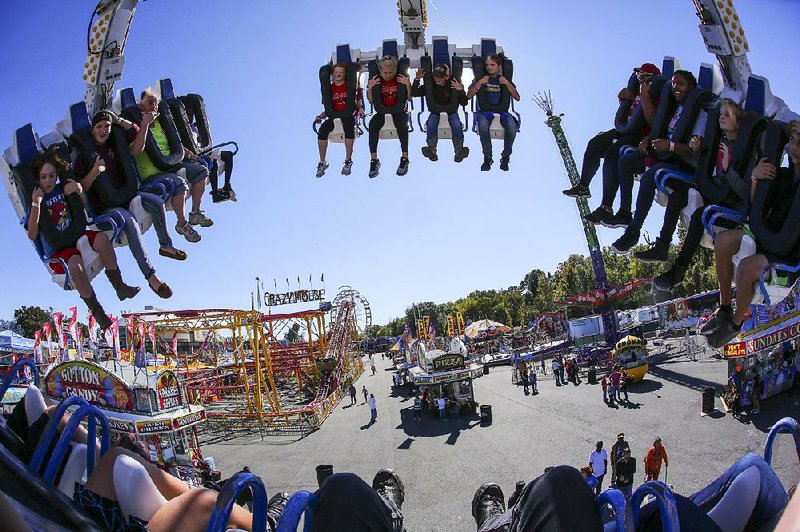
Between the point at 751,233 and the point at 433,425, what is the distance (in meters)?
18.8

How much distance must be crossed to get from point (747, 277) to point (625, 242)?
4.40 feet

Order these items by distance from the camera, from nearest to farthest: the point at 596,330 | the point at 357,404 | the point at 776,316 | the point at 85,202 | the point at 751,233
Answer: the point at 751,233, the point at 85,202, the point at 776,316, the point at 357,404, the point at 596,330

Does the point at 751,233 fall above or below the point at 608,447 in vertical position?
above

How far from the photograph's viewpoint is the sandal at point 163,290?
4.90 meters

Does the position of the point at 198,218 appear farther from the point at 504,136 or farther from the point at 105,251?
the point at 504,136

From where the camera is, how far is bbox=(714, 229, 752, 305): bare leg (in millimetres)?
4352

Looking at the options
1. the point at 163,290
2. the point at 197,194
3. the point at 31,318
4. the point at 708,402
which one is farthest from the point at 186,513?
the point at 31,318

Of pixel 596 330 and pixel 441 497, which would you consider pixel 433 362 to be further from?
pixel 596 330

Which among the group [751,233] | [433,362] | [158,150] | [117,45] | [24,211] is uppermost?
[117,45]

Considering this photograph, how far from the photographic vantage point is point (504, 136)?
6.50 m

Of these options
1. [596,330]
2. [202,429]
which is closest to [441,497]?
[202,429]

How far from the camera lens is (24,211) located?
14.1 feet

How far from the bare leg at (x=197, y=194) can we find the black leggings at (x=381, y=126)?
219cm

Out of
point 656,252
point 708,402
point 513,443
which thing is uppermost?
point 656,252
